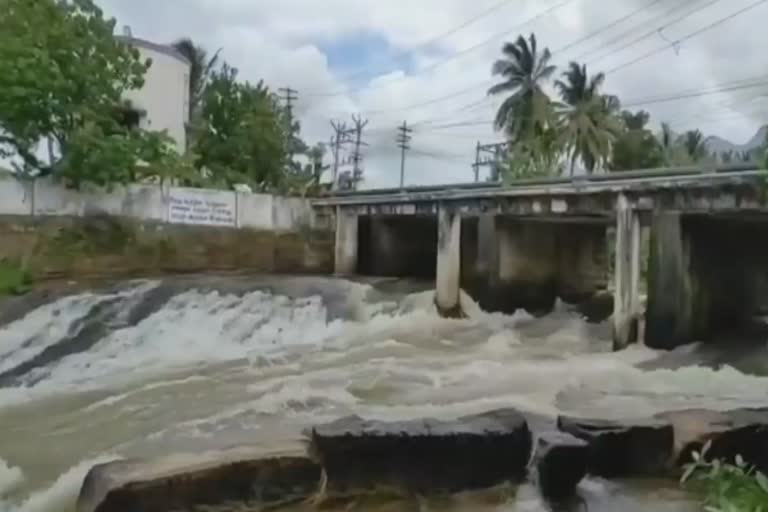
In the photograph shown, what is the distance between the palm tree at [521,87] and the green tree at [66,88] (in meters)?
22.2

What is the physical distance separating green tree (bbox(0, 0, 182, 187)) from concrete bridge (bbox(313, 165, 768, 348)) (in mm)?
7307

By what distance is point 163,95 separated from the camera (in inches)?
1280

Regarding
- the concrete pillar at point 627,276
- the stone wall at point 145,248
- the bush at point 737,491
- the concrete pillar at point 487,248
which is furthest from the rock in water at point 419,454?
the stone wall at point 145,248

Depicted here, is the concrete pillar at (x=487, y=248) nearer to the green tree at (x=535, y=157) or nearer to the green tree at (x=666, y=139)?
the green tree at (x=535, y=157)

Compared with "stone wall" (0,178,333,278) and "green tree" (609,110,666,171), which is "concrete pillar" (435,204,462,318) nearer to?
"stone wall" (0,178,333,278)

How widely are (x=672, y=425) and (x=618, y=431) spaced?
680mm

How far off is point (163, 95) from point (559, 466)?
2793 centimetres

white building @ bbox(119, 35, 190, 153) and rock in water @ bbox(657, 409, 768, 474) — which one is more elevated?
white building @ bbox(119, 35, 190, 153)

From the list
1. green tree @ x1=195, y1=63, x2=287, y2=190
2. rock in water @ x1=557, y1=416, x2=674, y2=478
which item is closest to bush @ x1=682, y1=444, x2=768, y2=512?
rock in water @ x1=557, y1=416, x2=674, y2=478

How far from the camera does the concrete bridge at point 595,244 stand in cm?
1573

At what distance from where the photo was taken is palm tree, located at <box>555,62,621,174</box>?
40.5m

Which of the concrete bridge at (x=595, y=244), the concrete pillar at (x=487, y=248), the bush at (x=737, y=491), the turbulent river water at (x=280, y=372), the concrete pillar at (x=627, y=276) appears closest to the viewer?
the bush at (x=737, y=491)

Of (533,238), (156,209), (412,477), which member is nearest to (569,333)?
(533,238)

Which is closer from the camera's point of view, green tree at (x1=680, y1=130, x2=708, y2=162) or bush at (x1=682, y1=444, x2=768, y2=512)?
bush at (x1=682, y1=444, x2=768, y2=512)
